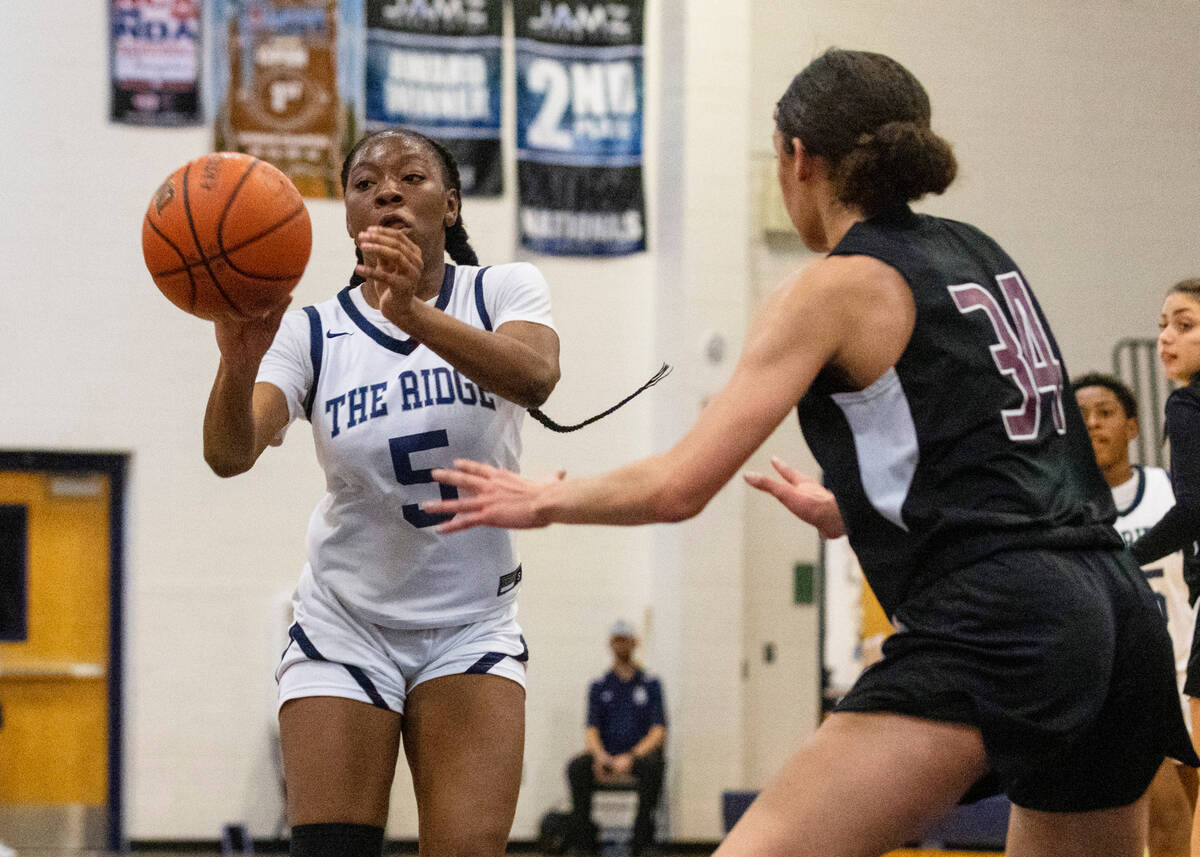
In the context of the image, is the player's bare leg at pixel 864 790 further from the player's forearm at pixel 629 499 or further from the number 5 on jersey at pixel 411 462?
the number 5 on jersey at pixel 411 462

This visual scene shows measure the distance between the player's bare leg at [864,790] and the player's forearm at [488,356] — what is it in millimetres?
938

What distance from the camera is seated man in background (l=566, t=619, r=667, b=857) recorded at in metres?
8.89

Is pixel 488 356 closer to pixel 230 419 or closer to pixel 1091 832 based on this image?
pixel 230 419

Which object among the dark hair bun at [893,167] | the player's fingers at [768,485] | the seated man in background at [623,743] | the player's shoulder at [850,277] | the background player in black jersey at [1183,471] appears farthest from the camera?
the seated man in background at [623,743]

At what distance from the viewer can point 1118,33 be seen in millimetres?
9312

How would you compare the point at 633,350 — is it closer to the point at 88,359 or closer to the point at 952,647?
the point at 88,359

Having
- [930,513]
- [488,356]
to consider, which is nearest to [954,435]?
[930,513]

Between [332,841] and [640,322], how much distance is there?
7.31 m

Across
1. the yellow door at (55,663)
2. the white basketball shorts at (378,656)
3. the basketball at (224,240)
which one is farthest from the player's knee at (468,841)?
the yellow door at (55,663)

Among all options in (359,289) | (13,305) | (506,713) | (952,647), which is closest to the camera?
(952,647)

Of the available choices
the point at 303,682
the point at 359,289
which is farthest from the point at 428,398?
the point at 303,682

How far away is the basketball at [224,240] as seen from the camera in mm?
2705

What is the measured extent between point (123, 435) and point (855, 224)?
309 inches

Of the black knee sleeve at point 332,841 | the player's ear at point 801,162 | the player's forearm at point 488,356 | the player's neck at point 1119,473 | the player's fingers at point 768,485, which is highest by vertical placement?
the player's ear at point 801,162
